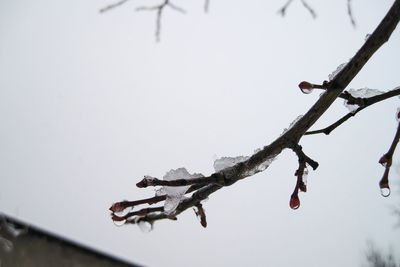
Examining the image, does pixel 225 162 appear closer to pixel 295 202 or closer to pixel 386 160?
pixel 295 202

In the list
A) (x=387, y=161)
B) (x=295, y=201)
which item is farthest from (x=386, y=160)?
(x=295, y=201)

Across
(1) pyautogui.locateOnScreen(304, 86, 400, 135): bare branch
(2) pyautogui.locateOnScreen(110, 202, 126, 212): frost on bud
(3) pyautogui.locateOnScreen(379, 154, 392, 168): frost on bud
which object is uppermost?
(1) pyautogui.locateOnScreen(304, 86, 400, 135): bare branch

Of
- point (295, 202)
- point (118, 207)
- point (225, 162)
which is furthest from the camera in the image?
point (225, 162)

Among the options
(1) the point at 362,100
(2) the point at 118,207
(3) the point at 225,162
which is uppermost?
(1) the point at 362,100

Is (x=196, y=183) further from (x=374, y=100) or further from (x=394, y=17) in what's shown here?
(x=394, y=17)

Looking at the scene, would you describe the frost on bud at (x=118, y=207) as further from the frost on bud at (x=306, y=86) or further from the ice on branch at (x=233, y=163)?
the frost on bud at (x=306, y=86)

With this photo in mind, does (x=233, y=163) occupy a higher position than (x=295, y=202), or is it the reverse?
(x=233, y=163)

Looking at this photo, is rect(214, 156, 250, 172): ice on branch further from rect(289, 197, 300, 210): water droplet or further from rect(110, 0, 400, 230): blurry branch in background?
rect(289, 197, 300, 210): water droplet

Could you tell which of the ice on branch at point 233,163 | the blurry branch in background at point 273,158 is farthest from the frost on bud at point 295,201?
the ice on branch at point 233,163

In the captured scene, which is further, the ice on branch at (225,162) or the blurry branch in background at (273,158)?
the ice on branch at (225,162)

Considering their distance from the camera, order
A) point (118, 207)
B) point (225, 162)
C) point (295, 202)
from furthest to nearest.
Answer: point (225, 162)
point (295, 202)
point (118, 207)

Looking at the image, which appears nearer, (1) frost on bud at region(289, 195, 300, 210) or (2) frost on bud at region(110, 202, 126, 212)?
(2) frost on bud at region(110, 202, 126, 212)

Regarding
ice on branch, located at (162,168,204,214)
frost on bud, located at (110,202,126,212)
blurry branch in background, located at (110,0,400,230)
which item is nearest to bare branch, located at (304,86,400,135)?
blurry branch in background, located at (110,0,400,230)

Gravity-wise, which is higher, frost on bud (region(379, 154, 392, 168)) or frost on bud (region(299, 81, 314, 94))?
frost on bud (region(299, 81, 314, 94))
